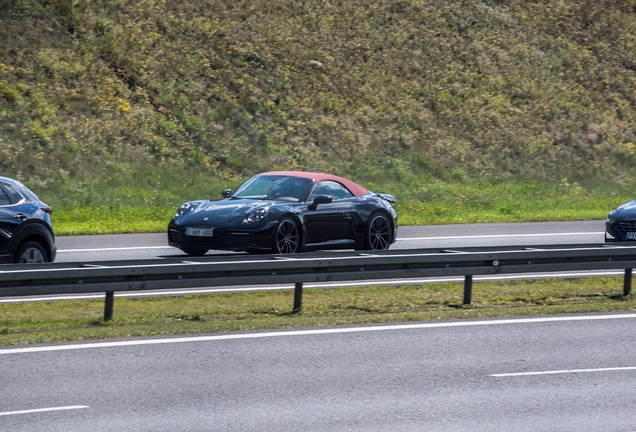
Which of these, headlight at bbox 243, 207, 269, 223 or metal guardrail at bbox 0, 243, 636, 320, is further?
headlight at bbox 243, 207, 269, 223

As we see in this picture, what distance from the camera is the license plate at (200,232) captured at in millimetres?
14508

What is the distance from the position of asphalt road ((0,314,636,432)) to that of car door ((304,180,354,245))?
501 centimetres

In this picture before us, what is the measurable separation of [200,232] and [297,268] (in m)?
3.75

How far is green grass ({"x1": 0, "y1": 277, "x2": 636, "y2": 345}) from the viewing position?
10031 millimetres

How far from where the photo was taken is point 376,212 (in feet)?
53.1

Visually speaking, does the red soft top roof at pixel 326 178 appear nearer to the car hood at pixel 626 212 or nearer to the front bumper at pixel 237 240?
the front bumper at pixel 237 240

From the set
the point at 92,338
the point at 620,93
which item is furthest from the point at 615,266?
the point at 620,93

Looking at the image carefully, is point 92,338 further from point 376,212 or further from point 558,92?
point 558,92

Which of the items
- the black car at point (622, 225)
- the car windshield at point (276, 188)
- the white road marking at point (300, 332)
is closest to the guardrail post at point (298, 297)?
the white road marking at point (300, 332)

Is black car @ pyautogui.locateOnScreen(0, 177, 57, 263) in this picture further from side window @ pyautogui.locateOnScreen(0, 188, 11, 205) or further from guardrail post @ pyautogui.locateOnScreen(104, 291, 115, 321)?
guardrail post @ pyautogui.locateOnScreen(104, 291, 115, 321)

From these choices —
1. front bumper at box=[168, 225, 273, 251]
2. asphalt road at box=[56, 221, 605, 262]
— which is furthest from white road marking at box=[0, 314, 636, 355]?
asphalt road at box=[56, 221, 605, 262]

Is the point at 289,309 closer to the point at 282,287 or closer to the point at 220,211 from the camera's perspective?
the point at 282,287

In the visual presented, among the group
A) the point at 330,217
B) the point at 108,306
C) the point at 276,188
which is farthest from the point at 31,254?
the point at 330,217

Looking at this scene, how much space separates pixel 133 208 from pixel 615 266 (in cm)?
Answer: 1433
